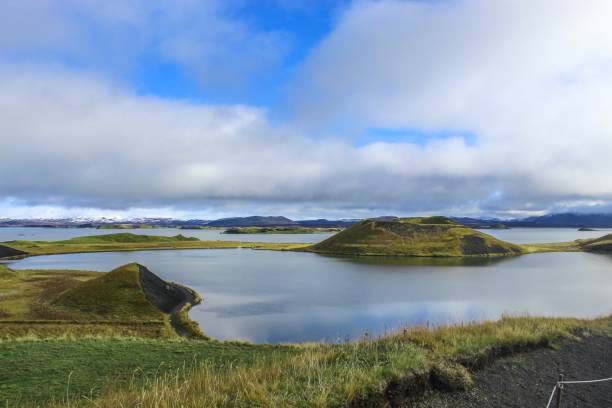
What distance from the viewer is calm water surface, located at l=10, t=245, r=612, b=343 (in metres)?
34.4

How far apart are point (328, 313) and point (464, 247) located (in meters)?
93.1

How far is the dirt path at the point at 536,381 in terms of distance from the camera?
34.9 feet

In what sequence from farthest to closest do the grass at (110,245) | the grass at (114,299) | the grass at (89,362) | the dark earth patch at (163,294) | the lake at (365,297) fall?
the grass at (110,245) → the dark earth patch at (163,294) → the grass at (114,299) → the lake at (365,297) → the grass at (89,362)

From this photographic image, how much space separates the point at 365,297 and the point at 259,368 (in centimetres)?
3865

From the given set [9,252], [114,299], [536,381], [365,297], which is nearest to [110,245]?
[9,252]

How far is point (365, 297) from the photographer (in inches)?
1898

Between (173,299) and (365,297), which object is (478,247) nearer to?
(365,297)

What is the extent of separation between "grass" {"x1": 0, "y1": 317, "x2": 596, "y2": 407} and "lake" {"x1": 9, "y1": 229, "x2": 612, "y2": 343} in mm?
11107

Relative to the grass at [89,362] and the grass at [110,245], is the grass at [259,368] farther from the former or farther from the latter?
the grass at [110,245]

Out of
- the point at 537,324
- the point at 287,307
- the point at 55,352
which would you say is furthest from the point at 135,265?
the point at 537,324

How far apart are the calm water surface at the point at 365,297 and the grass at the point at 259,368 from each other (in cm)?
1187

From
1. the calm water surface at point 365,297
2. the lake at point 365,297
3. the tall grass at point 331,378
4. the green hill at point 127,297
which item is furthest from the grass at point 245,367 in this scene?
the calm water surface at point 365,297

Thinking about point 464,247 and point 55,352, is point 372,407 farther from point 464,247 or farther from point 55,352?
point 464,247

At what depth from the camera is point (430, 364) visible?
37.2 feet
